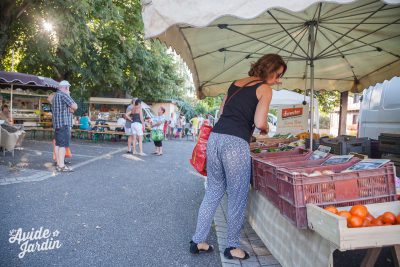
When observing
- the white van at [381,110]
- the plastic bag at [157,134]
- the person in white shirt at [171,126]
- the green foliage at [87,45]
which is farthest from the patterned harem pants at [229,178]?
the person in white shirt at [171,126]

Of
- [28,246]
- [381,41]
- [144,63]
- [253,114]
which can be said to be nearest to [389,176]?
[253,114]

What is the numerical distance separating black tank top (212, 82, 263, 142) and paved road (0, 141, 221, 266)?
4.48ft

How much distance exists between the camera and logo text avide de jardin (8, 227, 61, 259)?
11.4 ft

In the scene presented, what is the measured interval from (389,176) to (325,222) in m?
0.89

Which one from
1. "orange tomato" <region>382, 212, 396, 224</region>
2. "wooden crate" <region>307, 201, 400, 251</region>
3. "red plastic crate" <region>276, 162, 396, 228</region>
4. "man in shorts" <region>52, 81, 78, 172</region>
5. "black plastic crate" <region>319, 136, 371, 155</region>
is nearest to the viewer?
"wooden crate" <region>307, 201, 400, 251</region>

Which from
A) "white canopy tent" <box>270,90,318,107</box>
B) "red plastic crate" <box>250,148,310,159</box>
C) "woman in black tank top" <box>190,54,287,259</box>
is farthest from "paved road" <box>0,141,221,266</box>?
"white canopy tent" <box>270,90,318,107</box>

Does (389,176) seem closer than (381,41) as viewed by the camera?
Yes

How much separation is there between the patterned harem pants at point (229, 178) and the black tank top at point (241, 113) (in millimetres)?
69

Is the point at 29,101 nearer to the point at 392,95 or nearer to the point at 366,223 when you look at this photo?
the point at 392,95

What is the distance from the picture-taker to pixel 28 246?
3.51 m

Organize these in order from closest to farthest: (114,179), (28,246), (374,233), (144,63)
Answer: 1. (374,233)
2. (28,246)
3. (114,179)
4. (144,63)

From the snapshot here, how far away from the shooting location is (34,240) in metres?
3.66

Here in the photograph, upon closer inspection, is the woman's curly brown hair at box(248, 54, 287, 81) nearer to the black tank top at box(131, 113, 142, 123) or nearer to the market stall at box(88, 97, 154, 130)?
the black tank top at box(131, 113, 142, 123)

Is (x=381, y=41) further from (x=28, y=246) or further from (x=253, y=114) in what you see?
(x=28, y=246)
